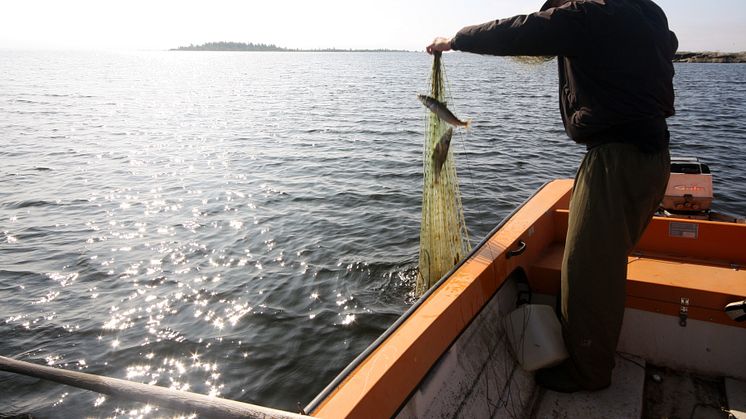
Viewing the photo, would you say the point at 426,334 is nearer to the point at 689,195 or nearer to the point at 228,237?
the point at 689,195

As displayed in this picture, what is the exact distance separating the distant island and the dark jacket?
394 feet

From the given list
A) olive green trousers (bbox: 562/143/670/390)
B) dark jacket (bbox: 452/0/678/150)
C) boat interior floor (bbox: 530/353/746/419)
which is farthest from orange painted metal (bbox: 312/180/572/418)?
dark jacket (bbox: 452/0/678/150)

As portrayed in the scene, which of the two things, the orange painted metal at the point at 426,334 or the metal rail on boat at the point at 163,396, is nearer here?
the metal rail on boat at the point at 163,396

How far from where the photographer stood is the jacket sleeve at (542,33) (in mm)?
2707

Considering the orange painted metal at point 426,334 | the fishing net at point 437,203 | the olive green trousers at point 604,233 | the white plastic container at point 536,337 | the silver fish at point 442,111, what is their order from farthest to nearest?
the fishing net at point 437,203
the silver fish at point 442,111
the white plastic container at point 536,337
the olive green trousers at point 604,233
the orange painted metal at point 426,334

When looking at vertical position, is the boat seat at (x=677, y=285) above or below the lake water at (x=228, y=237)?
above

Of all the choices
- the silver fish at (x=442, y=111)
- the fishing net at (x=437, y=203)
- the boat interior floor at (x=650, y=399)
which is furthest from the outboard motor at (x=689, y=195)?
the silver fish at (x=442, y=111)

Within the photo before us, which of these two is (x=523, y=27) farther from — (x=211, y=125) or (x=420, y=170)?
(x=211, y=125)

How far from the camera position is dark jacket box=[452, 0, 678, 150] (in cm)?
271

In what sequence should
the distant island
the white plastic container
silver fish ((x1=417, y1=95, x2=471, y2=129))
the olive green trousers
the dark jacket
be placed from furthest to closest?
1. the distant island
2. silver fish ((x1=417, y1=95, x2=471, y2=129))
3. the white plastic container
4. the olive green trousers
5. the dark jacket

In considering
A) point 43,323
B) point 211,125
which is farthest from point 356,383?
point 211,125

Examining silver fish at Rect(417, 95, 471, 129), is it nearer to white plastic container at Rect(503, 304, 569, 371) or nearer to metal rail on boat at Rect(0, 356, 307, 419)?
white plastic container at Rect(503, 304, 569, 371)

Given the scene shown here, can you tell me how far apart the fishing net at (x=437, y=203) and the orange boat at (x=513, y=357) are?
461 mm

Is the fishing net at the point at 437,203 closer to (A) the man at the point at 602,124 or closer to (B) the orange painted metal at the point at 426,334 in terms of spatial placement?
(B) the orange painted metal at the point at 426,334
